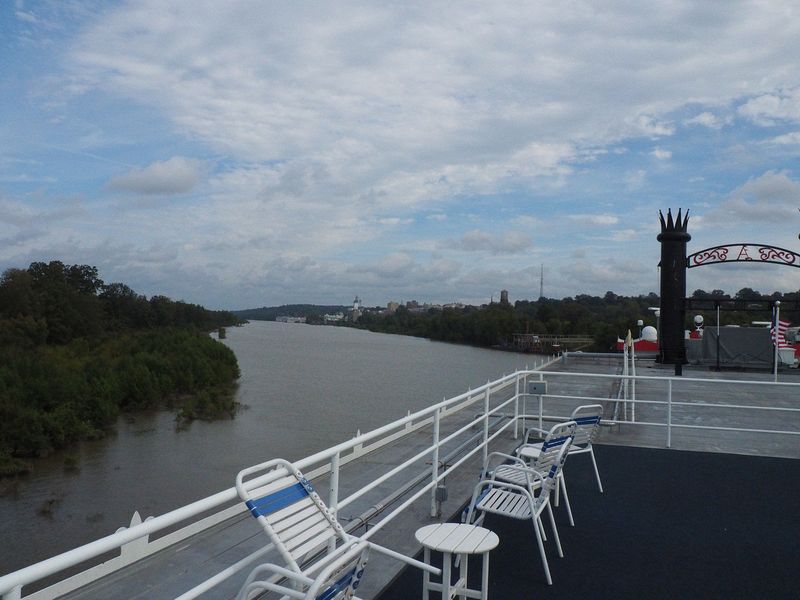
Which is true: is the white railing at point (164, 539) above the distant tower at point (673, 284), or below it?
below

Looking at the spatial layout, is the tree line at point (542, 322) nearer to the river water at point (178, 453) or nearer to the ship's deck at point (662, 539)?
the river water at point (178, 453)

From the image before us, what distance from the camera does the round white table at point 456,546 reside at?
2898mm

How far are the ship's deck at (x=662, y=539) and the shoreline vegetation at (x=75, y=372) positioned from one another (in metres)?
23.5

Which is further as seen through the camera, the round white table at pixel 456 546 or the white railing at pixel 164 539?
the round white table at pixel 456 546

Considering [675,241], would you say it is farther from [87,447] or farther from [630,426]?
[87,447]

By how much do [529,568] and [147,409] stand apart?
120ft

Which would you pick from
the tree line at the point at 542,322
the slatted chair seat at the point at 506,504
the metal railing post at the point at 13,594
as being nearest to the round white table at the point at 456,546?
the slatted chair seat at the point at 506,504

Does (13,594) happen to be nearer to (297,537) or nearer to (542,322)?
(297,537)

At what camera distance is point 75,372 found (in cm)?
3766

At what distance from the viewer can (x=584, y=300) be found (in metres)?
106

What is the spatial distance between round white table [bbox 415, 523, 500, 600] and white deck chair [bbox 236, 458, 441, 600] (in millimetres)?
159

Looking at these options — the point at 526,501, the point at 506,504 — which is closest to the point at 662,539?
the point at 526,501

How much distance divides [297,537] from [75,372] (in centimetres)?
3960

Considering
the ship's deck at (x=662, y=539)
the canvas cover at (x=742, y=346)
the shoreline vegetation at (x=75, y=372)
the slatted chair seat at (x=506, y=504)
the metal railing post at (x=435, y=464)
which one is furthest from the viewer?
the shoreline vegetation at (x=75, y=372)
